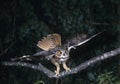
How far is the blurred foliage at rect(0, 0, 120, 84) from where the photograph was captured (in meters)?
4.55

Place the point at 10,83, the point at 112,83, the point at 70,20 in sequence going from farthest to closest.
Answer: the point at 10,83 → the point at 70,20 → the point at 112,83

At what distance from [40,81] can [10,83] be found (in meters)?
0.51

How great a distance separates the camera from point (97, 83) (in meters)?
4.60

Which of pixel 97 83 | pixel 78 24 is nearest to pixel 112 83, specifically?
pixel 97 83

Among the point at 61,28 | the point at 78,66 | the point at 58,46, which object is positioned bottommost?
the point at 78,66

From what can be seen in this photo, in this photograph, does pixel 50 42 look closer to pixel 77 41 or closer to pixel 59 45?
pixel 59 45

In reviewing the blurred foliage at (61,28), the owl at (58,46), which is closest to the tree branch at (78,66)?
the owl at (58,46)

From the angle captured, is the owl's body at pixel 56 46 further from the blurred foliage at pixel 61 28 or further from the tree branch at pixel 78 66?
the blurred foliage at pixel 61 28

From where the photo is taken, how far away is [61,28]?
4676 millimetres

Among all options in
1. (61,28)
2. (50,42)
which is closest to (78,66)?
(50,42)

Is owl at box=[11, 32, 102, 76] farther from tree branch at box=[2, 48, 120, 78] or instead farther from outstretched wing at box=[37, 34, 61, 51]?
tree branch at box=[2, 48, 120, 78]

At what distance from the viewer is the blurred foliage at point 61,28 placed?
4555mm

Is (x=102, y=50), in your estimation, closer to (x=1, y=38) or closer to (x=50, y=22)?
(x=50, y=22)

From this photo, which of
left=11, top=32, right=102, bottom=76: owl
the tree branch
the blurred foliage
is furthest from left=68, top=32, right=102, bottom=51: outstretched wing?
the blurred foliage
